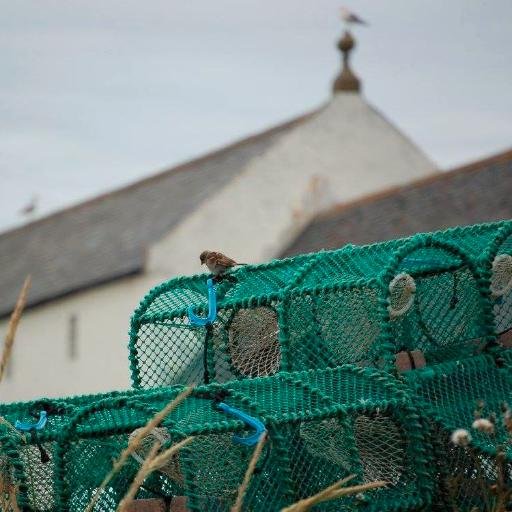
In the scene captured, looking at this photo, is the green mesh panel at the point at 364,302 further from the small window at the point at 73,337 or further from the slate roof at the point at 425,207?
the small window at the point at 73,337

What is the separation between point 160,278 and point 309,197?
4.03 m

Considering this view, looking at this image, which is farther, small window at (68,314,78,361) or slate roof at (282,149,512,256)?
small window at (68,314,78,361)

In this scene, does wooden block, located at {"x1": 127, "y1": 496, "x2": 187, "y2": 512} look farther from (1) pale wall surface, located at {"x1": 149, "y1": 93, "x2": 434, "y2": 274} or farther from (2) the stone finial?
(2) the stone finial

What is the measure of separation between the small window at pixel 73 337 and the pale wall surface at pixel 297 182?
2.67m

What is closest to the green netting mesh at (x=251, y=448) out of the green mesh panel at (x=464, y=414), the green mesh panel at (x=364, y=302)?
the green mesh panel at (x=464, y=414)

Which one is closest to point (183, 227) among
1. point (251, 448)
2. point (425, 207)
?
point (425, 207)

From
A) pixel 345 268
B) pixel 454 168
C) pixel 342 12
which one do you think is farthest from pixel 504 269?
pixel 342 12

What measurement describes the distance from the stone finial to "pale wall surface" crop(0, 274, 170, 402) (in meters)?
6.50

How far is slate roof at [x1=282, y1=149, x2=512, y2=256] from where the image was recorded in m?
22.9

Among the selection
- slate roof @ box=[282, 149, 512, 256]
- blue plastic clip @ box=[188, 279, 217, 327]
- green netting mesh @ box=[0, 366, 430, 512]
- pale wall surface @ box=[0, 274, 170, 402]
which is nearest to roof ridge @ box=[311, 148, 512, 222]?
slate roof @ box=[282, 149, 512, 256]

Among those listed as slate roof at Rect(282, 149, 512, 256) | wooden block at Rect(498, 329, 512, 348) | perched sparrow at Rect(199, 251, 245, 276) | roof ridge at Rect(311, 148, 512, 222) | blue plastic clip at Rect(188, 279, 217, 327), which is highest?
roof ridge at Rect(311, 148, 512, 222)

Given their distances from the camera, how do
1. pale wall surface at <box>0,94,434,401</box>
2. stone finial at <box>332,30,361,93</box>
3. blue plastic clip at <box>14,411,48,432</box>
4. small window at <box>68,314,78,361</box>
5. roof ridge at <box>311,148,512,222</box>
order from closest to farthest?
blue plastic clip at <box>14,411,48,432</box> < roof ridge at <box>311,148,512,222</box> < pale wall surface at <box>0,94,434,401</box> < small window at <box>68,314,78,361</box> < stone finial at <box>332,30,361,93</box>

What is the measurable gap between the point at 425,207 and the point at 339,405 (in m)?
19.8

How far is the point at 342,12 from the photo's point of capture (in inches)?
1228
